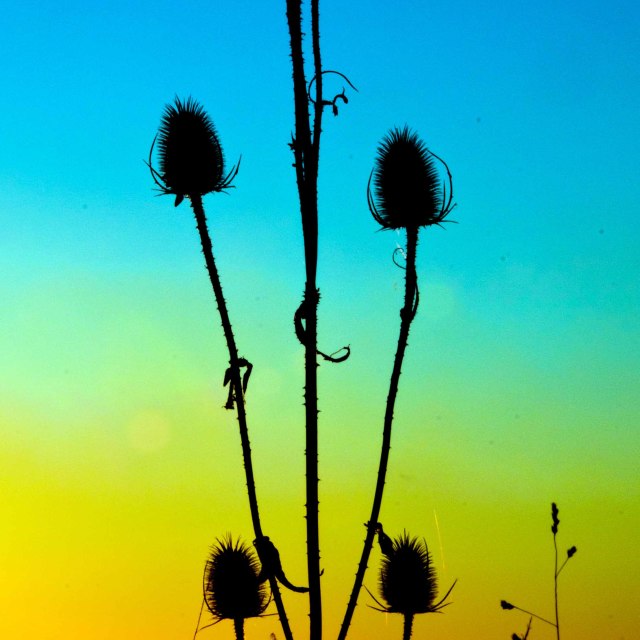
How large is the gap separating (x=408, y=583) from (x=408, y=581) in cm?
3

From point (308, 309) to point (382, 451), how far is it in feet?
6.45

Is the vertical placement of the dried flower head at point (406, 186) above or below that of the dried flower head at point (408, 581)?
above

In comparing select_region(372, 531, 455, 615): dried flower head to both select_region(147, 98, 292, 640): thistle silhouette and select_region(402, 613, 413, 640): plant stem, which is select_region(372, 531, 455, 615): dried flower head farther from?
select_region(147, 98, 292, 640): thistle silhouette

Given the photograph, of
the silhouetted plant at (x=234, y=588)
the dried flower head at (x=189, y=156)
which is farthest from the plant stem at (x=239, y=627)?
the dried flower head at (x=189, y=156)

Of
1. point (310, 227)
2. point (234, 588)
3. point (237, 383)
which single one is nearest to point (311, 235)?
point (310, 227)

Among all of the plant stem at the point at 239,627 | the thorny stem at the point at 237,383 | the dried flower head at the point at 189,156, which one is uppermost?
the dried flower head at the point at 189,156

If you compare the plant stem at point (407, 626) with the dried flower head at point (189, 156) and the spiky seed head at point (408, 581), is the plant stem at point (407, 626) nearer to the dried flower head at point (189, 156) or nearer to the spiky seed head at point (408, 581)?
the spiky seed head at point (408, 581)

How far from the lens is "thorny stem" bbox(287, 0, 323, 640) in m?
8.87

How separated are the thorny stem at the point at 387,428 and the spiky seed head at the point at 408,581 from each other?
3239 millimetres

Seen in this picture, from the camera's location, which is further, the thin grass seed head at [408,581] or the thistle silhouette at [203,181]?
the thin grass seed head at [408,581]

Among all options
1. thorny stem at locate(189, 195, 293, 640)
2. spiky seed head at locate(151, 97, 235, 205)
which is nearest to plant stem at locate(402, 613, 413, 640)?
thorny stem at locate(189, 195, 293, 640)

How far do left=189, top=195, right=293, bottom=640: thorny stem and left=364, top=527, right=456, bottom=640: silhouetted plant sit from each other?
141 inches

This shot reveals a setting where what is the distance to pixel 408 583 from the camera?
12.6 metres

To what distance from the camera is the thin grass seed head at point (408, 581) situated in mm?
12500
